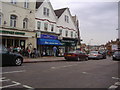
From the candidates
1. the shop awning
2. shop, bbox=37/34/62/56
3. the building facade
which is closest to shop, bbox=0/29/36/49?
the building facade

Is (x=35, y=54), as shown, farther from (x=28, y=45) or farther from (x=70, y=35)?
(x=70, y=35)

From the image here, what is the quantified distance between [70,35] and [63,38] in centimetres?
362

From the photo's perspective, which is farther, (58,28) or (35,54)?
(58,28)

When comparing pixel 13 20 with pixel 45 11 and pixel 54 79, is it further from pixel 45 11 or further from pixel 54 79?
pixel 54 79

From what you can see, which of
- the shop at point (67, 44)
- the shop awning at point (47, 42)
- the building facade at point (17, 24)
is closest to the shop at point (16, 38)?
the building facade at point (17, 24)

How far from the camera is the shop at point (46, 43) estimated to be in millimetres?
23763

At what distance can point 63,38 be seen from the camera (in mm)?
29203

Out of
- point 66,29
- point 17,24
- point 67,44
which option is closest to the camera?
point 17,24

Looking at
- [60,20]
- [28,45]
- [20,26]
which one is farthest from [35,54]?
[60,20]

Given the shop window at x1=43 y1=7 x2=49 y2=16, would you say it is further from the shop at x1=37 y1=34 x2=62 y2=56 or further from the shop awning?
the shop awning

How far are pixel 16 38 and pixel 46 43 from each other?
4.84 m

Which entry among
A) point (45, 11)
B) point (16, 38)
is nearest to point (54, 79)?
point (16, 38)

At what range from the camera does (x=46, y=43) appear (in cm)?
2388

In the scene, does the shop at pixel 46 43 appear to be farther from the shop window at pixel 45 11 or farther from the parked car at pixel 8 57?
the parked car at pixel 8 57
